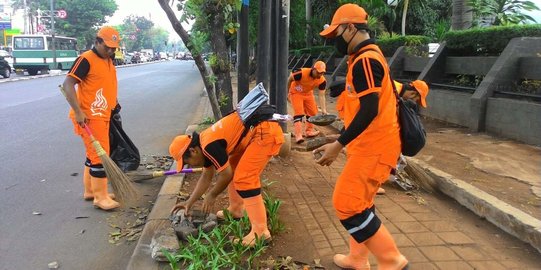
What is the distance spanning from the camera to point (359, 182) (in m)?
2.65

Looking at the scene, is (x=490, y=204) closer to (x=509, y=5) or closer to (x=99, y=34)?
(x=99, y=34)

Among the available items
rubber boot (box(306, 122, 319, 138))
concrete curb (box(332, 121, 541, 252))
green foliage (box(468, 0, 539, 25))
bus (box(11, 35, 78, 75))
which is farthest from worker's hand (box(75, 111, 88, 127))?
bus (box(11, 35, 78, 75))

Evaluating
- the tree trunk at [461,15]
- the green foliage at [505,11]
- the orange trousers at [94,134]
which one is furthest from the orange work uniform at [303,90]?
the green foliage at [505,11]

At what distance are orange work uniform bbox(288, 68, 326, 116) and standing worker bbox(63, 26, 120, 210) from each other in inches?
132

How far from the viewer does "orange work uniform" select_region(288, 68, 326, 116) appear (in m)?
7.31

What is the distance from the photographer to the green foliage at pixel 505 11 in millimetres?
12312

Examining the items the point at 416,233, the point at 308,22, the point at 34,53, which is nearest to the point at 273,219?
the point at 416,233


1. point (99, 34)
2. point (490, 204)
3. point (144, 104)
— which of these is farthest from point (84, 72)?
point (144, 104)

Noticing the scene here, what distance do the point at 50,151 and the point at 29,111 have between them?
16.5ft

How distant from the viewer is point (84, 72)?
4.40 m

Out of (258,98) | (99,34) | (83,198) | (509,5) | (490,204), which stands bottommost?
(83,198)

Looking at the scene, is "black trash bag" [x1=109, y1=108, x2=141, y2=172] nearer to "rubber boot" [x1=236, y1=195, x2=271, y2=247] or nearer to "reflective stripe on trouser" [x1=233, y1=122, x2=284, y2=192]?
"reflective stripe on trouser" [x1=233, y1=122, x2=284, y2=192]

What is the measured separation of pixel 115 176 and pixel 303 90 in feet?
12.7

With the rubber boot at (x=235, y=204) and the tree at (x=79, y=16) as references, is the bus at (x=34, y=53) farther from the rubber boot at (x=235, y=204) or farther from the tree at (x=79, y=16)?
the tree at (x=79, y=16)
